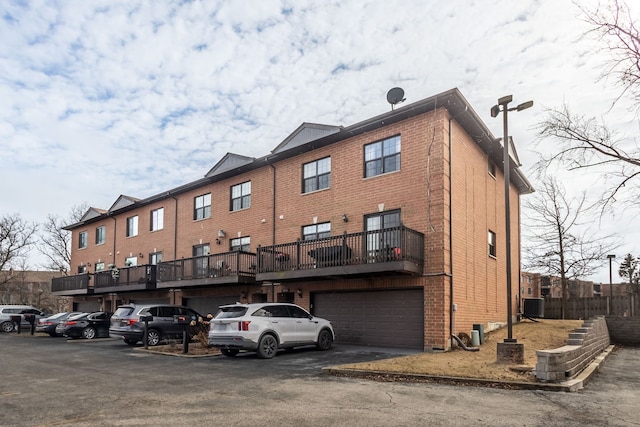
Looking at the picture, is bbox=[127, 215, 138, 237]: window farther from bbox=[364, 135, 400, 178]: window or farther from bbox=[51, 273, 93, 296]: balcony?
bbox=[364, 135, 400, 178]: window

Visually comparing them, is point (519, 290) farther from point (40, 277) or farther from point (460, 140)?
point (40, 277)

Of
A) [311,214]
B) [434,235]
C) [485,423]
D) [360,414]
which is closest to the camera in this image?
[485,423]

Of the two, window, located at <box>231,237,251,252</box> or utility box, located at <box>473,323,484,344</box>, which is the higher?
window, located at <box>231,237,251,252</box>

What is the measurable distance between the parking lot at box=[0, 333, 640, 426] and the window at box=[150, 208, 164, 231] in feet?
55.8

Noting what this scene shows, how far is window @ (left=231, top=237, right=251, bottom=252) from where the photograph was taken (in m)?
22.5

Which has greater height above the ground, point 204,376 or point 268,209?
point 268,209

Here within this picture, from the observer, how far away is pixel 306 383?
9516mm

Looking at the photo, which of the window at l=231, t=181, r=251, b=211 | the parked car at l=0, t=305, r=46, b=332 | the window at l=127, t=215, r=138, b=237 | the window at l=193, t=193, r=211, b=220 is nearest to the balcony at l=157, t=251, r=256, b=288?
the window at l=193, t=193, r=211, b=220

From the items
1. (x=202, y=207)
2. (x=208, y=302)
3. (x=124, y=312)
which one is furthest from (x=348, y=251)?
(x=202, y=207)

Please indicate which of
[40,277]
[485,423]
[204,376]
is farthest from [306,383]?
[40,277]

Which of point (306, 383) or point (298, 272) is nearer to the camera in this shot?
point (306, 383)

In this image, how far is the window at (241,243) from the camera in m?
22.5

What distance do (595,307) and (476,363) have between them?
51.9ft

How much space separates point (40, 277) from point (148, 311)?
76.8 m
